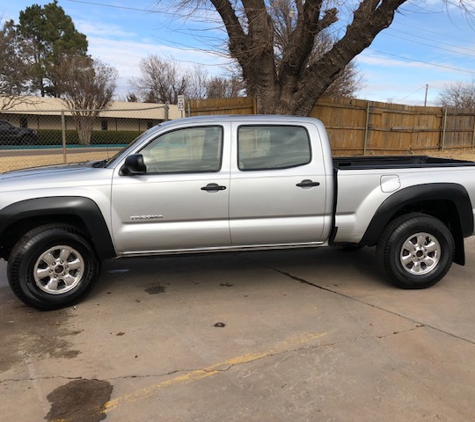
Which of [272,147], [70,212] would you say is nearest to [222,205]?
[272,147]

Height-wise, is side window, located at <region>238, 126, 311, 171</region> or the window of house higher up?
the window of house

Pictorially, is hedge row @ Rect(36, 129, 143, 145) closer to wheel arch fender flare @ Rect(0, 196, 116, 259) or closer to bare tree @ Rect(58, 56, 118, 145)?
bare tree @ Rect(58, 56, 118, 145)

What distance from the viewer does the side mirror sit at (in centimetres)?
422

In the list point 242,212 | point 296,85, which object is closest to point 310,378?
point 242,212

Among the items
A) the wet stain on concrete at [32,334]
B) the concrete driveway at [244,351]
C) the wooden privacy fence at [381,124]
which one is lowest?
the wet stain on concrete at [32,334]

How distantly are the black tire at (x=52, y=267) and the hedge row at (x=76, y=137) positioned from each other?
3040 cm

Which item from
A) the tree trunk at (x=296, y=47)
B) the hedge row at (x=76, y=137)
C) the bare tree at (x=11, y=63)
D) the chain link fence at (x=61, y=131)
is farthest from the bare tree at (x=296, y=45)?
the hedge row at (x=76, y=137)

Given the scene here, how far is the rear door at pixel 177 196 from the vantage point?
434 centimetres

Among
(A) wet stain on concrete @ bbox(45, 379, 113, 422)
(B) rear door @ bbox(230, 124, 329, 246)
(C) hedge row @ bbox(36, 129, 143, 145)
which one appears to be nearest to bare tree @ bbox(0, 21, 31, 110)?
(C) hedge row @ bbox(36, 129, 143, 145)

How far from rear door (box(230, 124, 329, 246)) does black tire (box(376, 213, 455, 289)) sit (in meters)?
0.73

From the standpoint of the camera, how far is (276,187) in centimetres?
455

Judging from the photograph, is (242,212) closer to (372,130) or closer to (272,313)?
(272,313)

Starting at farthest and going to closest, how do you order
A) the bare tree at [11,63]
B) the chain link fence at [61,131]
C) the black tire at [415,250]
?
the chain link fence at [61,131]
the bare tree at [11,63]
the black tire at [415,250]

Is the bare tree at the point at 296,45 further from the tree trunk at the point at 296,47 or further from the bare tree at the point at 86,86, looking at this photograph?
the bare tree at the point at 86,86
